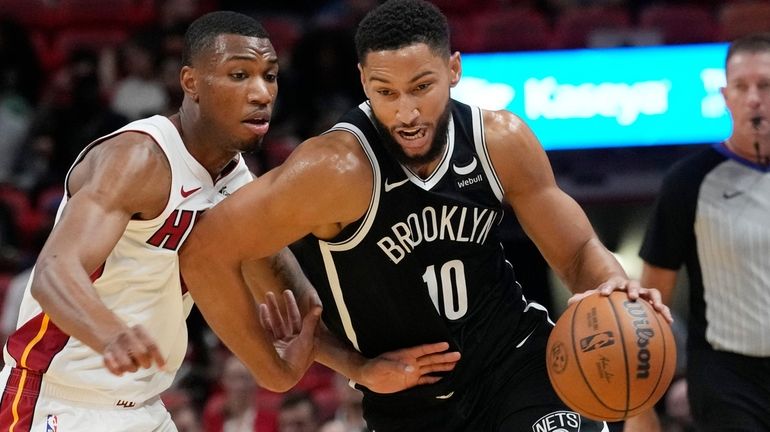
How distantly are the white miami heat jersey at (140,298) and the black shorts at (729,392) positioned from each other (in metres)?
2.20

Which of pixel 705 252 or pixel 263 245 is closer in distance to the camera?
pixel 263 245

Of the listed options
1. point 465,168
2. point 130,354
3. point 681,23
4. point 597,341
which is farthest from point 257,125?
point 681,23

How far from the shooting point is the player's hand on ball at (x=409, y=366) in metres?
4.02

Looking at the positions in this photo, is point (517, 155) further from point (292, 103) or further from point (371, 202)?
point (292, 103)

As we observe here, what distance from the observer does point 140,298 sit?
4035 millimetres

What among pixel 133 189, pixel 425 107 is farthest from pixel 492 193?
pixel 133 189

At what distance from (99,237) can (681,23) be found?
286 inches

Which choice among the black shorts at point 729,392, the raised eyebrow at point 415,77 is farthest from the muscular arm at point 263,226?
the black shorts at point 729,392

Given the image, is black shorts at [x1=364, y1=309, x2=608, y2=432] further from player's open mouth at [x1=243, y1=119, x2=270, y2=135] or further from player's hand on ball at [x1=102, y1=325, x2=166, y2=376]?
player's hand on ball at [x1=102, y1=325, x2=166, y2=376]

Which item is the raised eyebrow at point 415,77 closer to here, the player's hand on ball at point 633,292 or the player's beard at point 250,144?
the player's beard at point 250,144

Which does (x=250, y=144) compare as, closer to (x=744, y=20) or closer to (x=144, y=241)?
(x=144, y=241)

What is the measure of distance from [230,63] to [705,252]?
7.05 feet

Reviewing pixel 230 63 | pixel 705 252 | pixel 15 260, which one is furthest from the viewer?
pixel 15 260

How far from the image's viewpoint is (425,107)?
389 cm
